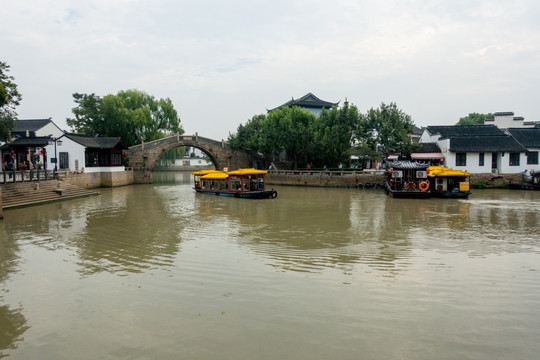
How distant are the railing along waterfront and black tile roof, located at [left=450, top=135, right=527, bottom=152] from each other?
1090 inches

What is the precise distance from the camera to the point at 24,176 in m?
20.0

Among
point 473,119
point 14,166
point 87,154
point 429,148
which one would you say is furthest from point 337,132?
point 473,119

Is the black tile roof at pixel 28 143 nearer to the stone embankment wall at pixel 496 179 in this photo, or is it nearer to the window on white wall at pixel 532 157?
the stone embankment wall at pixel 496 179

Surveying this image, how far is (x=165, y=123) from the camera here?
132ft

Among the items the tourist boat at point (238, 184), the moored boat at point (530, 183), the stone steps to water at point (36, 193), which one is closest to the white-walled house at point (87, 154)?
the stone steps to water at point (36, 193)

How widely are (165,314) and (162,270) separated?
217 cm

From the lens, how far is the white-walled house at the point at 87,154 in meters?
28.3

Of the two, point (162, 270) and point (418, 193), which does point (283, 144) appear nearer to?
point (418, 193)

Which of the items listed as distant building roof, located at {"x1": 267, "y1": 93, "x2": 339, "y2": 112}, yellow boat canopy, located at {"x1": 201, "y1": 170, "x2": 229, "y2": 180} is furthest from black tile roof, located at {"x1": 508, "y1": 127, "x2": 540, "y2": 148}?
yellow boat canopy, located at {"x1": 201, "y1": 170, "x2": 229, "y2": 180}

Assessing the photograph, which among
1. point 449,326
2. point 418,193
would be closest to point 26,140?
point 418,193

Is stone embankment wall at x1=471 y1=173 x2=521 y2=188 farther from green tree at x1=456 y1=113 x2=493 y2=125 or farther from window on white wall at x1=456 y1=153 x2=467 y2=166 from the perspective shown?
green tree at x1=456 y1=113 x2=493 y2=125

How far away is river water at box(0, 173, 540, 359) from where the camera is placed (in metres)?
4.46

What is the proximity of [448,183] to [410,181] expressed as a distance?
2217mm

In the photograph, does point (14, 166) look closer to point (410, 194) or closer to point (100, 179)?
point (100, 179)
